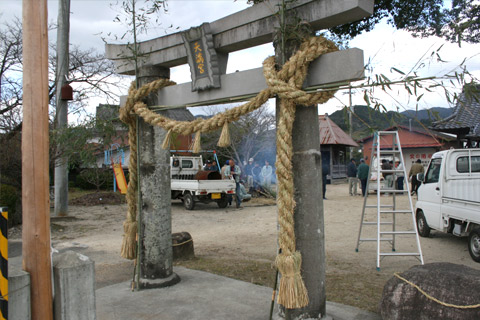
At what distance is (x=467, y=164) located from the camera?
7.04m

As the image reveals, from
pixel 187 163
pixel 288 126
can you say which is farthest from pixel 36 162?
pixel 187 163

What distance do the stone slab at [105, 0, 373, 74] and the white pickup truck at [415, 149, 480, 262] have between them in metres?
4.75

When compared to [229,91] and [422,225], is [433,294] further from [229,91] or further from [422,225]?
[422,225]

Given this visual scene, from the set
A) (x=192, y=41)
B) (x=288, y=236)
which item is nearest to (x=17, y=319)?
(x=288, y=236)

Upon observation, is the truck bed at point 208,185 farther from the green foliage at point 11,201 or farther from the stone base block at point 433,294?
the stone base block at point 433,294

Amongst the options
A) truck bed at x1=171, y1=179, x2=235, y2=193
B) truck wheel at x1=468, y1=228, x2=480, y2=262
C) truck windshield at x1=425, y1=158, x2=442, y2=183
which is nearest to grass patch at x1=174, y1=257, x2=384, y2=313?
truck wheel at x1=468, y1=228, x2=480, y2=262

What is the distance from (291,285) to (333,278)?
2.59 m

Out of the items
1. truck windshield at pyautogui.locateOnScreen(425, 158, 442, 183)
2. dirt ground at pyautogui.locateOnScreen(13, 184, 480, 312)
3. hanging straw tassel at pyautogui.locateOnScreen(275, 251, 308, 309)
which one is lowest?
dirt ground at pyautogui.locateOnScreen(13, 184, 480, 312)

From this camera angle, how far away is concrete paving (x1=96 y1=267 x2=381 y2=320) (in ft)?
11.5

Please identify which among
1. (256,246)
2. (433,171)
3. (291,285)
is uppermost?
(433,171)

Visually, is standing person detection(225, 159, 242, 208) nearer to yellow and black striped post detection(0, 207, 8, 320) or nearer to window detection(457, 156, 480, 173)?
window detection(457, 156, 480, 173)

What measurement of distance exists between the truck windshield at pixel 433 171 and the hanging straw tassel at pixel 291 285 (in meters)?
5.89

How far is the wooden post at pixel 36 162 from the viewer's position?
219 centimetres

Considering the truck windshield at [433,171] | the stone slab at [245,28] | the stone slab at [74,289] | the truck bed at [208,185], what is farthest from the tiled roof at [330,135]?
the stone slab at [74,289]
